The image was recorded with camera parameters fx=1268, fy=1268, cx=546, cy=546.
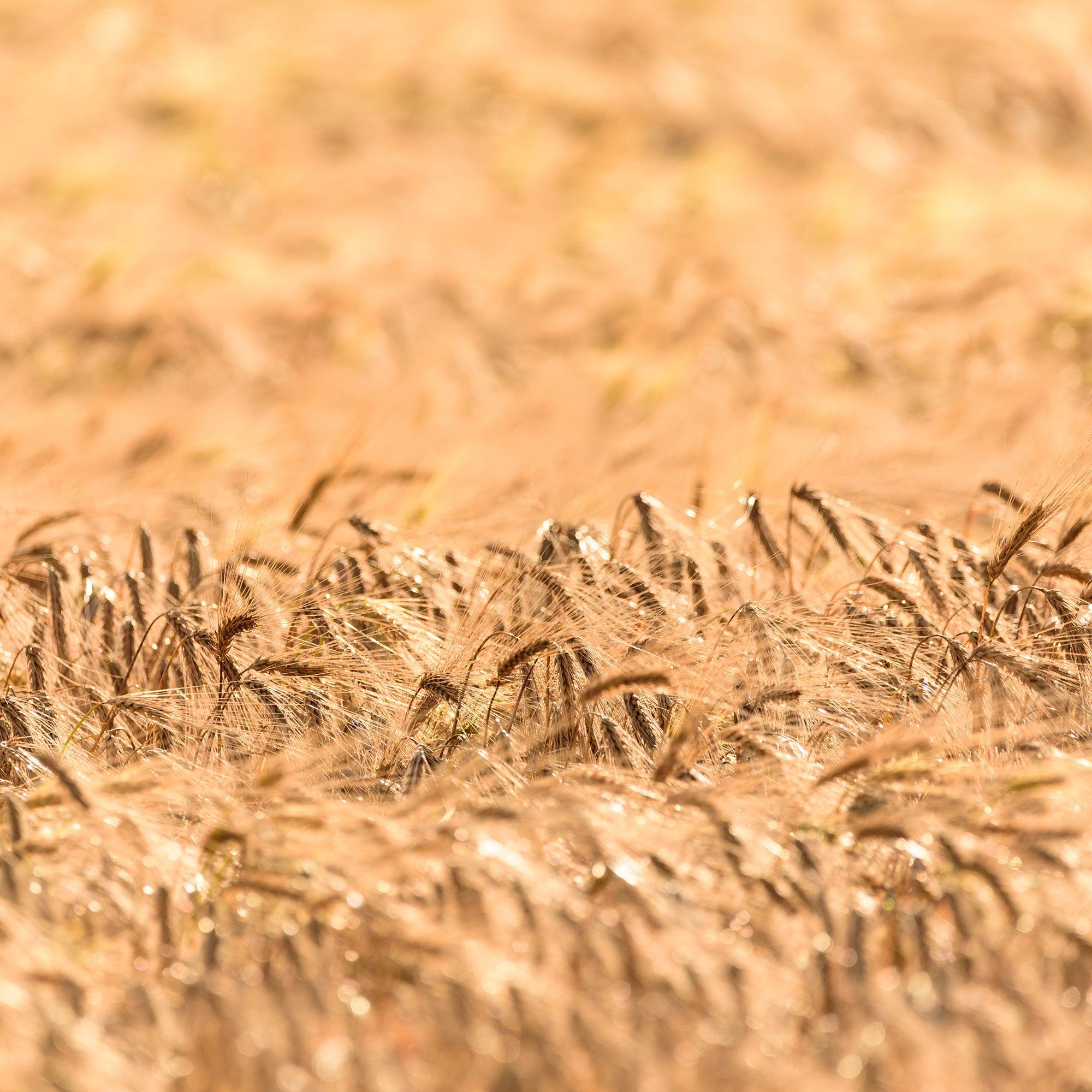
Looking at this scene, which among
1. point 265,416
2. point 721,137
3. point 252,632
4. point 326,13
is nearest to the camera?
point 252,632

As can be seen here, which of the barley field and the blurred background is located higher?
the blurred background

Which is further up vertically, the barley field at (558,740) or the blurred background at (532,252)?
the blurred background at (532,252)

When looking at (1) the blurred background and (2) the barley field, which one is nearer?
(2) the barley field

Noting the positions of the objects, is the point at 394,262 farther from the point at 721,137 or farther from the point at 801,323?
the point at 721,137

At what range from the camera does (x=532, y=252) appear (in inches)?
262

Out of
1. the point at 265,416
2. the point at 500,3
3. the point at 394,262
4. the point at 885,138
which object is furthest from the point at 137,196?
the point at 885,138

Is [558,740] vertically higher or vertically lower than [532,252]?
lower

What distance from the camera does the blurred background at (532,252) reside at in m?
3.51

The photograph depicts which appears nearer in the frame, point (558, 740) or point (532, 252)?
point (558, 740)

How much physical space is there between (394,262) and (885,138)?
3529 mm

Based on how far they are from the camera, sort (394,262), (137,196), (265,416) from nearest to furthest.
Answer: (265,416) < (394,262) < (137,196)

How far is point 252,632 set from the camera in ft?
6.94

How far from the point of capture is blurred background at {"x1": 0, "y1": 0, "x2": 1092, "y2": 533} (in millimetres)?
3512

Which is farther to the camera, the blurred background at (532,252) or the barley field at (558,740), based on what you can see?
the blurred background at (532,252)
